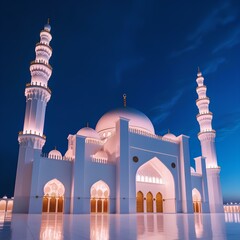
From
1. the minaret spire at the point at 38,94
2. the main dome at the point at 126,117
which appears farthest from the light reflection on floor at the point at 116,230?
the main dome at the point at 126,117

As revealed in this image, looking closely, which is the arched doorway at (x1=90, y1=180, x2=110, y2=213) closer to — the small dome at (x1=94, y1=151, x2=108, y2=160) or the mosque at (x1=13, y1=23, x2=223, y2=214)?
the mosque at (x1=13, y1=23, x2=223, y2=214)

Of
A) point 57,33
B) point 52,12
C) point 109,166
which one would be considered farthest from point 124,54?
point 109,166

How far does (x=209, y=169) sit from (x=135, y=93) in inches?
873

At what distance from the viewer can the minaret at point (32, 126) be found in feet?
48.4

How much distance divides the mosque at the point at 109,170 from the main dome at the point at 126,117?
0.09 m

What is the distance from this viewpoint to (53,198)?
1583 cm

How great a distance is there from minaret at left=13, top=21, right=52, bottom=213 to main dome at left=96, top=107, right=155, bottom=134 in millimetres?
6578

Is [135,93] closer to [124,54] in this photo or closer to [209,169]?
[124,54]

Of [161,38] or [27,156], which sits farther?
[161,38]

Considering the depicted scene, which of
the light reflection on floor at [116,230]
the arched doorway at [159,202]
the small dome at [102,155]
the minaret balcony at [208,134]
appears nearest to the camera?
the light reflection on floor at [116,230]

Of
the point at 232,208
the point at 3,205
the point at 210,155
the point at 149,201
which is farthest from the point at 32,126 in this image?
the point at 232,208

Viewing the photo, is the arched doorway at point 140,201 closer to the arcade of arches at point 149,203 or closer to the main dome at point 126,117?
the arcade of arches at point 149,203

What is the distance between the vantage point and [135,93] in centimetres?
4206

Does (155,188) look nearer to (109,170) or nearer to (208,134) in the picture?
(109,170)
